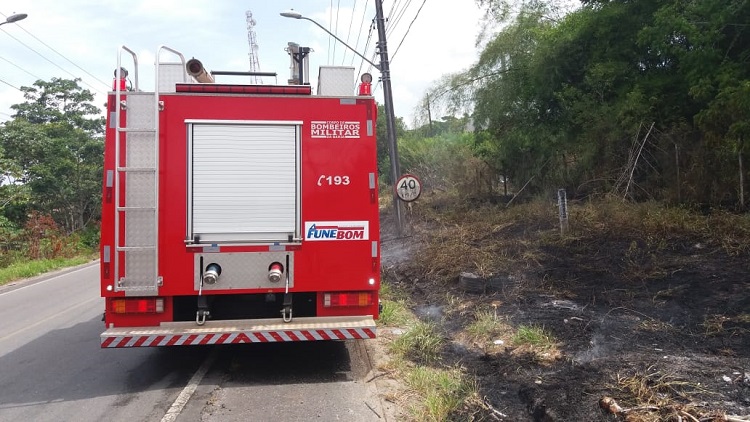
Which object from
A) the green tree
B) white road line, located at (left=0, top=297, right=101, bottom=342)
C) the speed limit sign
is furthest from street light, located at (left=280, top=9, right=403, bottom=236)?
the green tree

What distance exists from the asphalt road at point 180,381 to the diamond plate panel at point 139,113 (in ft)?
8.58

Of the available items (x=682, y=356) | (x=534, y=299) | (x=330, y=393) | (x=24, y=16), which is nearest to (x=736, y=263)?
(x=534, y=299)

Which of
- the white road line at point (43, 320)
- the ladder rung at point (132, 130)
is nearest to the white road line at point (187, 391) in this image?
the ladder rung at point (132, 130)

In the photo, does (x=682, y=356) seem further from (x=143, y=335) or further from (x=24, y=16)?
(x=24, y=16)

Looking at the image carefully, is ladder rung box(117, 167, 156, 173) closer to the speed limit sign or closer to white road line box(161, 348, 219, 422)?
white road line box(161, 348, 219, 422)

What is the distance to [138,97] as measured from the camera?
5547 millimetres

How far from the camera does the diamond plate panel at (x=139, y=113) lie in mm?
5531

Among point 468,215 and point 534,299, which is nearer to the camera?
point 534,299

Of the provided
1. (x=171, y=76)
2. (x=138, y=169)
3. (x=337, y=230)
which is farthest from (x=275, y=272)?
(x=171, y=76)

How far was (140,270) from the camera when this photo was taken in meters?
5.51

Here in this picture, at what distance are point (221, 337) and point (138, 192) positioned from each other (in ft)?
5.34

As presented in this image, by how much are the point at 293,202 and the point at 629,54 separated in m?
10.5

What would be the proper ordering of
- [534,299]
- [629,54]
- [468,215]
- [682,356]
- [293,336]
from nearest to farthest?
[682,356] < [293,336] < [534,299] < [629,54] < [468,215]

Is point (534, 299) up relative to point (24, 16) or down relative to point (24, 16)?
down
